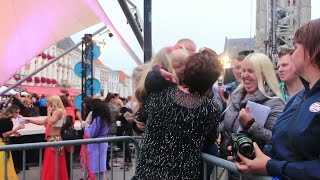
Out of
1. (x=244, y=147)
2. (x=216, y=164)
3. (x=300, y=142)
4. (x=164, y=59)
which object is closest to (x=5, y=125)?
(x=164, y=59)

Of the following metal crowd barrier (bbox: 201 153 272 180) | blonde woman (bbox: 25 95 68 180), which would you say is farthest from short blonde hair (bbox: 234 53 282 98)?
blonde woman (bbox: 25 95 68 180)

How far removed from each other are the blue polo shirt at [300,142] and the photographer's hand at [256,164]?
29 mm

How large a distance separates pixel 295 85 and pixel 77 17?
491 cm

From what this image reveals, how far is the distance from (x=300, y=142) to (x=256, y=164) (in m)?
0.29

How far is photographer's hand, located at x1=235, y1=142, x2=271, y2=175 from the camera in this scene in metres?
1.79

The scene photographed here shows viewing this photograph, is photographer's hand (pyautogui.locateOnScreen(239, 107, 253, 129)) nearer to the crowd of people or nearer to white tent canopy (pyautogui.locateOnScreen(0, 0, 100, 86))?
the crowd of people

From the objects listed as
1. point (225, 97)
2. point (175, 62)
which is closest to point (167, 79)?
point (175, 62)

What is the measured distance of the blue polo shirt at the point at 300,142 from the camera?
5.09 ft

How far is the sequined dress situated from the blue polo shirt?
938 mm

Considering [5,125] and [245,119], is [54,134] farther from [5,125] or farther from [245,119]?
[245,119]

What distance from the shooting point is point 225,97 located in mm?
4375

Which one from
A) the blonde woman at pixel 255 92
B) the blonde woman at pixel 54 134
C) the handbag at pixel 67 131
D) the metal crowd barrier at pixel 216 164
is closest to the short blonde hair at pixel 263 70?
the blonde woman at pixel 255 92

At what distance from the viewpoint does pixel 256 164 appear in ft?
5.96

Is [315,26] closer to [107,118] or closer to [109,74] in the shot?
[107,118]
